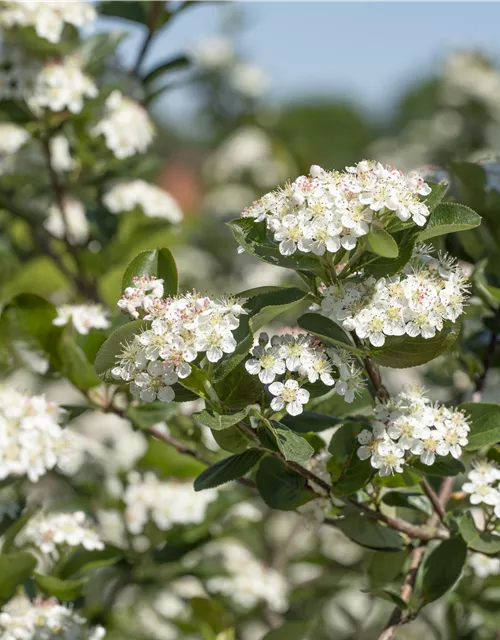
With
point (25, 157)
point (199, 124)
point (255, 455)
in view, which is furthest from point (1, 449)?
point (199, 124)

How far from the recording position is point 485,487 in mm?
1032

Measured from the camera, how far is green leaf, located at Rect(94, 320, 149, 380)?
34.7 inches

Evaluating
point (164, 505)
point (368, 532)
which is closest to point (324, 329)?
point (368, 532)

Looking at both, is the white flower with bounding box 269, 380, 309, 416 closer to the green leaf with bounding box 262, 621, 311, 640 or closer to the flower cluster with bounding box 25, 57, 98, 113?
the green leaf with bounding box 262, 621, 311, 640

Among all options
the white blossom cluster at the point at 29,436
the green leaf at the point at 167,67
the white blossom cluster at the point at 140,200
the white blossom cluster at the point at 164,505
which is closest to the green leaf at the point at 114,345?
the white blossom cluster at the point at 29,436

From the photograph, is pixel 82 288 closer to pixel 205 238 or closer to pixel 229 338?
pixel 229 338

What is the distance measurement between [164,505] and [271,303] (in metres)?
0.75

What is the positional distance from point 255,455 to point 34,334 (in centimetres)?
46

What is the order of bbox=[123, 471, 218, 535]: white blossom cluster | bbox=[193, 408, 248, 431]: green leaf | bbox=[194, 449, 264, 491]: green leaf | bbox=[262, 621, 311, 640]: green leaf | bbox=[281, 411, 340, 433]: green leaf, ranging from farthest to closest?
1. bbox=[123, 471, 218, 535]: white blossom cluster
2. bbox=[262, 621, 311, 640]: green leaf
3. bbox=[281, 411, 340, 433]: green leaf
4. bbox=[194, 449, 264, 491]: green leaf
5. bbox=[193, 408, 248, 431]: green leaf

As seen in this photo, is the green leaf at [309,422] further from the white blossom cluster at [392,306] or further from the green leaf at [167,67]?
the green leaf at [167,67]

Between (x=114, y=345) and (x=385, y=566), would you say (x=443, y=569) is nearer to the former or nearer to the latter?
(x=385, y=566)

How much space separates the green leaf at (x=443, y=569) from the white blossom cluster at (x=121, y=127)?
40.7 inches

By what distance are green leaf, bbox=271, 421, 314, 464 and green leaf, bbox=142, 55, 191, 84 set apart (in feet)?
3.81

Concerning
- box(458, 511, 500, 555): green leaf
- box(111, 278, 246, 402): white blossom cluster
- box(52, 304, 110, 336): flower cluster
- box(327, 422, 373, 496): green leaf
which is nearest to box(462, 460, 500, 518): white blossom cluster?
box(458, 511, 500, 555): green leaf
